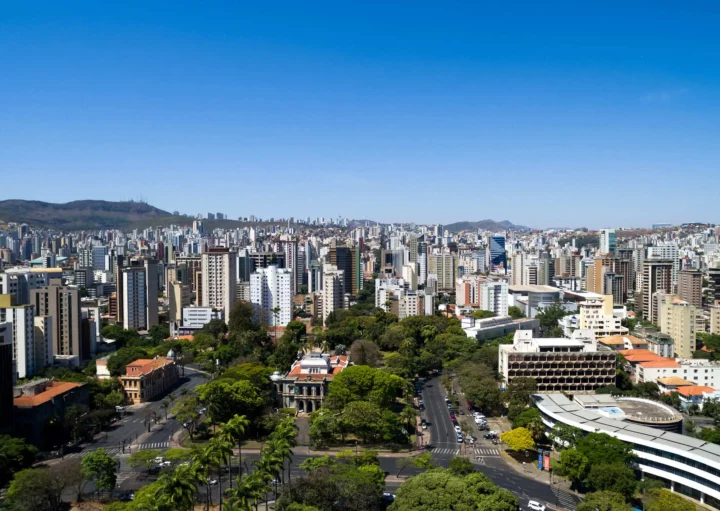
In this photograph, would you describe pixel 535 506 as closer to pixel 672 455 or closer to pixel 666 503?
pixel 666 503

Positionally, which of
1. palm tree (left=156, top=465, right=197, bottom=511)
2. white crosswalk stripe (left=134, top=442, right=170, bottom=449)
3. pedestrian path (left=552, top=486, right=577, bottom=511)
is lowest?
pedestrian path (left=552, top=486, right=577, bottom=511)

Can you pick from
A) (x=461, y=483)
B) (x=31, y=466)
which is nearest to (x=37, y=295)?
(x=31, y=466)

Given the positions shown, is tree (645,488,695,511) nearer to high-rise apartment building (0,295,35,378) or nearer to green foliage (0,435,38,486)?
green foliage (0,435,38,486)

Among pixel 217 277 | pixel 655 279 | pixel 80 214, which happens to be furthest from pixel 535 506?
pixel 80 214

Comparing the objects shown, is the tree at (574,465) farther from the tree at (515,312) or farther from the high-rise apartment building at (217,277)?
the high-rise apartment building at (217,277)

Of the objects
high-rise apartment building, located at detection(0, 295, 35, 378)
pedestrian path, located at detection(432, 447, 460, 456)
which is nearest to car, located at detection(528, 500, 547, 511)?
pedestrian path, located at detection(432, 447, 460, 456)

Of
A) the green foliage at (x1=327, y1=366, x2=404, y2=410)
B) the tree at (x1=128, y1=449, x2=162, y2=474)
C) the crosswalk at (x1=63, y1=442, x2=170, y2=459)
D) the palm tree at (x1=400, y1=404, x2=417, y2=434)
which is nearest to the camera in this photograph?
the tree at (x1=128, y1=449, x2=162, y2=474)
